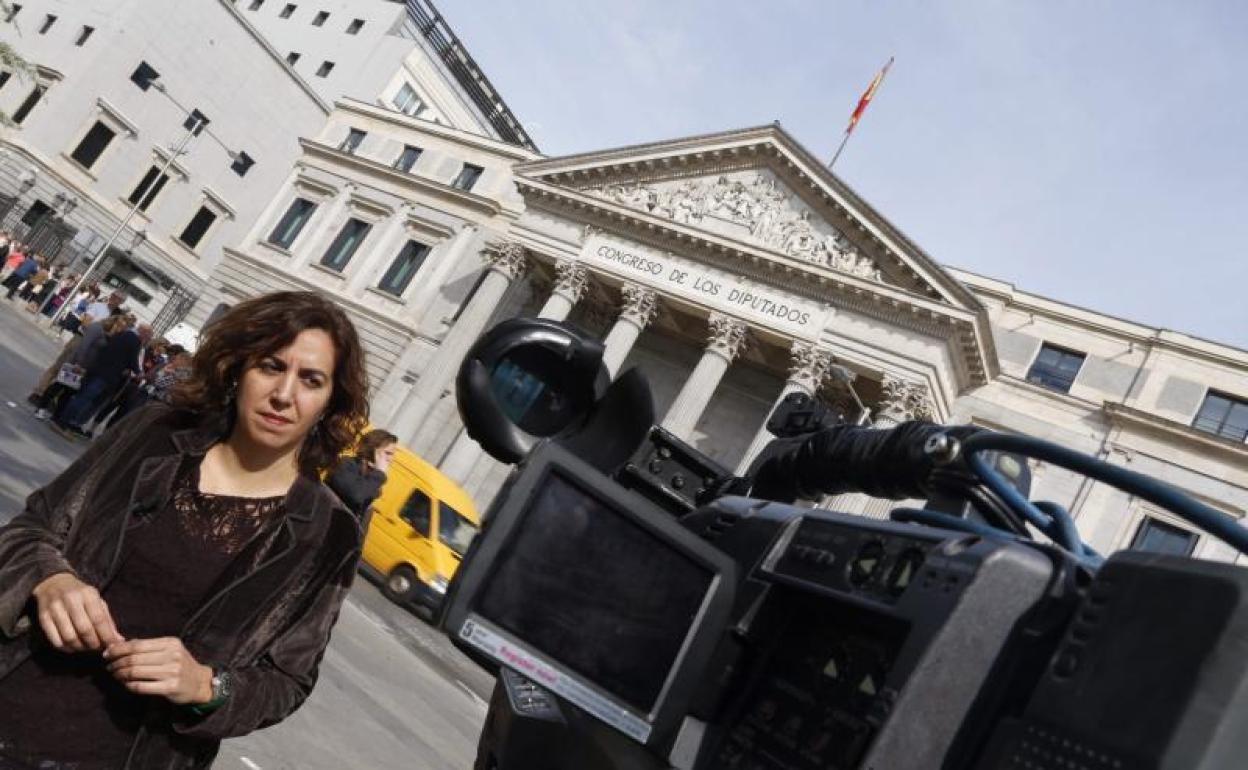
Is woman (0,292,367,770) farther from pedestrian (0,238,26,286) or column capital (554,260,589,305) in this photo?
pedestrian (0,238,26,286)

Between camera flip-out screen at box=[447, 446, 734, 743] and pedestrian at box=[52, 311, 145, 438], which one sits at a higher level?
camera flip-out screen at box=[447, 446, 734, 743]

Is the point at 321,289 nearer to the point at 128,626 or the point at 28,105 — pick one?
the point at 28,105

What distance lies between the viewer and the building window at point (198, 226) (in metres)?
43.0

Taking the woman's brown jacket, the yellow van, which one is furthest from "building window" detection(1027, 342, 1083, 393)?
the woman's brown jacket

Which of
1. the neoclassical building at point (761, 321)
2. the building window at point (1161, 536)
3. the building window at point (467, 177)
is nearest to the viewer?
the building window at point (1161, 536)

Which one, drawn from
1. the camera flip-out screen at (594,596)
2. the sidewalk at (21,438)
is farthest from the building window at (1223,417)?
the camera flip-out screen at (594,596)

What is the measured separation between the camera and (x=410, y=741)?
7.14 m

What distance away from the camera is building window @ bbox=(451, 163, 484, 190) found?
1362 inches

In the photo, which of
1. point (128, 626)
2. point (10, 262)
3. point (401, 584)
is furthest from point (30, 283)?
point (128, 626)

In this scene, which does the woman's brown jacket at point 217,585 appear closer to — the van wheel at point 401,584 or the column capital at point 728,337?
the van wheel at point 401,584

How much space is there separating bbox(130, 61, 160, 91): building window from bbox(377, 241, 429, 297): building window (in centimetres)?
1533

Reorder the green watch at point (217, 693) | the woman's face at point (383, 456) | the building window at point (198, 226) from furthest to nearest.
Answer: the building window at point (198, 226)
the woman's face at point (383, 456)
the green watch at point (217, 693)

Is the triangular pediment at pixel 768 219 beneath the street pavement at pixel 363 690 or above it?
above

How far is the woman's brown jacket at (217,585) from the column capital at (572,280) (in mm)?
26432
